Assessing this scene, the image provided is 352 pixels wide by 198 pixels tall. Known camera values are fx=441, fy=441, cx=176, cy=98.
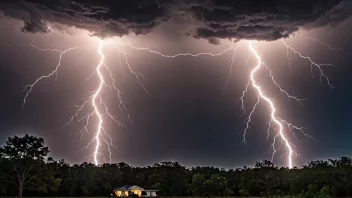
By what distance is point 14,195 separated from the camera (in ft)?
199

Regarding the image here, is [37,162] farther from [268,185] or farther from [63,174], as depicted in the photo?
[268,185]

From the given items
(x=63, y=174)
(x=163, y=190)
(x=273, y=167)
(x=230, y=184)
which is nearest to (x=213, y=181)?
(x=230, y=184)

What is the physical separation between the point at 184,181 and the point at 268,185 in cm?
1536

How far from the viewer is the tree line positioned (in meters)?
55.8

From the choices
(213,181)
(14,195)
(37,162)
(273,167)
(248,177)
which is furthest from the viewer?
(273,167)

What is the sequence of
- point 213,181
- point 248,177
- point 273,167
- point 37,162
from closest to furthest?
point 37,162, point 213,181, point 248,177, point 273,167

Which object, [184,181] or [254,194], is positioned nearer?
[254,194]

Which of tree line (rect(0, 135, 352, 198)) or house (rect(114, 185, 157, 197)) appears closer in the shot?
tree line (rect(0, 135, 352, 198))

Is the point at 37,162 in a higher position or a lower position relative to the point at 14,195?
higher

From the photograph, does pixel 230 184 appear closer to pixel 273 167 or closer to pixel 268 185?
pixel 268 185

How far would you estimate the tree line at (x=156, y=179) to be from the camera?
5581 cm

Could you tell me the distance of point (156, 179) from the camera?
84.7 m

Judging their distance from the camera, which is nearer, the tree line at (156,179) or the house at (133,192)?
the tree line at (156,179)

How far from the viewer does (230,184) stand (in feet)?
253
